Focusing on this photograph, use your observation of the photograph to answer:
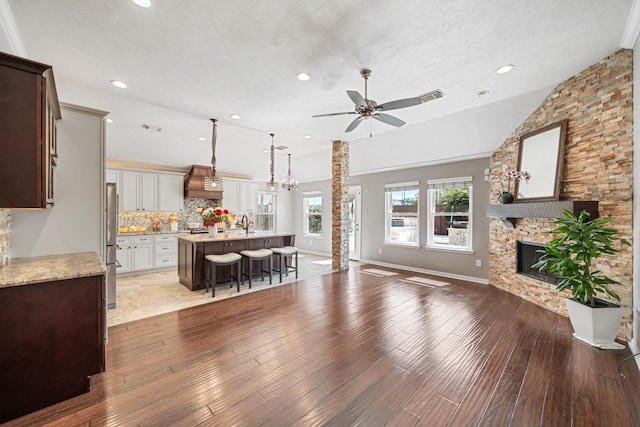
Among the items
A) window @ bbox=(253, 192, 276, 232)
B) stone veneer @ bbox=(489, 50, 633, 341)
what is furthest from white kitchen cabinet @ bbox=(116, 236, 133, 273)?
stone veneer @ bbox=(489, 50, 633, 341)

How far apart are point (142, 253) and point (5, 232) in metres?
3.93

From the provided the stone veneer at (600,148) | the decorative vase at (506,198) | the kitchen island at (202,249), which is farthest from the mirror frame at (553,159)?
the kitchen island at (202,249)

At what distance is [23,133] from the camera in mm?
1868

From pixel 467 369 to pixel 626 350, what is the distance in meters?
1.75

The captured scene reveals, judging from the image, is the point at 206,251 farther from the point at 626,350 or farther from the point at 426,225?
the point at 626,350

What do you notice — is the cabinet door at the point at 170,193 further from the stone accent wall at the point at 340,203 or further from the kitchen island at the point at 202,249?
the stone accent wall at the point at 340,203

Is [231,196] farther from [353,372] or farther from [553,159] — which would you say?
[553,159]

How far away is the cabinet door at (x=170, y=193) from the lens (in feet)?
22.0

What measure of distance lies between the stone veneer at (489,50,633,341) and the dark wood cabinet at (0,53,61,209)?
5.37 metres

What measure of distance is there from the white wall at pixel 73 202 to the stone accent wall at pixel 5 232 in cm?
9

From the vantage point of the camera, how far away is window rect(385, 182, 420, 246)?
21.2 feet

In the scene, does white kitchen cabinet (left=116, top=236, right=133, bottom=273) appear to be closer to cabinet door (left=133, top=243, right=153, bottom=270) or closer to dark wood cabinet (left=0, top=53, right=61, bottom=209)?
cabinet door (left=133, top=243, right=153, bottom=270)

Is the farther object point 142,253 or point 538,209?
point 142,253

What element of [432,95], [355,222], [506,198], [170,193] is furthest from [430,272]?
[170,193]
